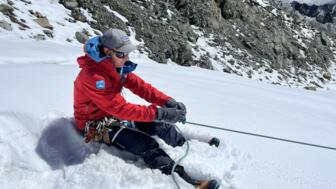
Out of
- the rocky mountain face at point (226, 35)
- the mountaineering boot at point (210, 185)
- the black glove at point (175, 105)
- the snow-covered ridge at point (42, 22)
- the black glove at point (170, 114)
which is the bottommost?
the rocky mountain face at point (226, 35)

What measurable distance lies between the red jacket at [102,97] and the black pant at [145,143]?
0.20m

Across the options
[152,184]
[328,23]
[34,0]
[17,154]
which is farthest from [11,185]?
[328,23]

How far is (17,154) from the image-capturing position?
3.47 metres

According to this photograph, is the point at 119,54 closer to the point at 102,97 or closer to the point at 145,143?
the point at 102,97

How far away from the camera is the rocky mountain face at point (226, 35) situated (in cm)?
1505

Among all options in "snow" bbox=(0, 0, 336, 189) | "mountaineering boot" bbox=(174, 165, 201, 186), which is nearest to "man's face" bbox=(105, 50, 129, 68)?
"snow" bbox=(0, 0, 336, 189)

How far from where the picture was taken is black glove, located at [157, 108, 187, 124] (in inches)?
141

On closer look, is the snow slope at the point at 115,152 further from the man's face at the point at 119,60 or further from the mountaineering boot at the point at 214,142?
the man's face at the point at 119,60

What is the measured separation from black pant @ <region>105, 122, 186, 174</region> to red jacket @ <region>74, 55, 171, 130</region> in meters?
0.20

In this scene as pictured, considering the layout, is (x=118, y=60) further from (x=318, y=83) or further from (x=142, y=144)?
(x=318, y=83)

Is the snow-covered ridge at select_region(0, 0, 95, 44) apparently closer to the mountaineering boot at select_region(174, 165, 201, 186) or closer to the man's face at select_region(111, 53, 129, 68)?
the man's face at select_region(111, 53, 129, 68)

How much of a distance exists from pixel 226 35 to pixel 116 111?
20230mm

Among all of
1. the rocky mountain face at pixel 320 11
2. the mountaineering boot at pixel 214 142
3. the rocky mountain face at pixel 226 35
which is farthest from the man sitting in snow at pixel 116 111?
the rocky mountain face at pixel 320 11

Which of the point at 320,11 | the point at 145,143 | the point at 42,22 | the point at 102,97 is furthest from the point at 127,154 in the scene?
the point at 320,11
